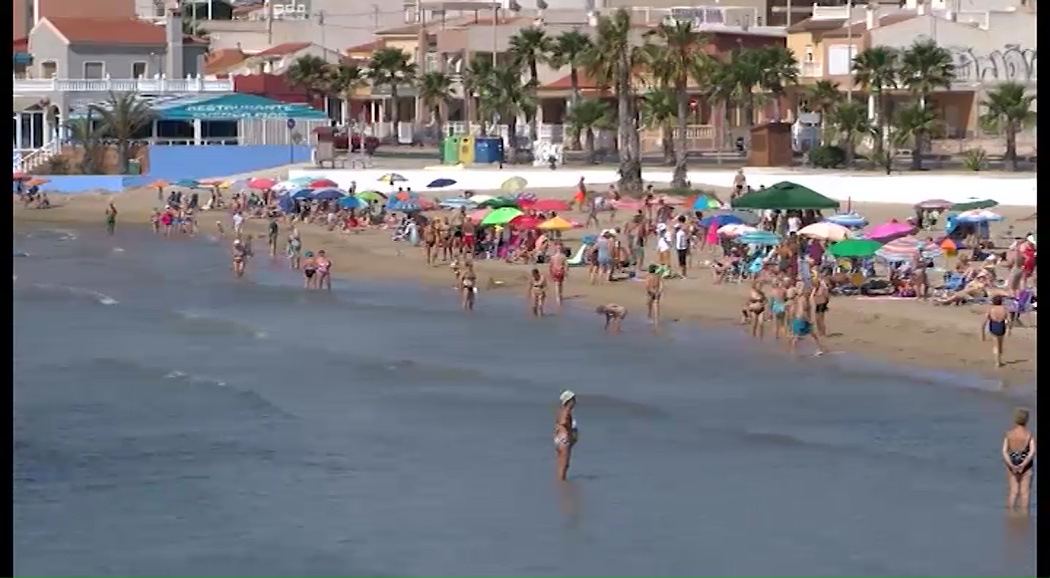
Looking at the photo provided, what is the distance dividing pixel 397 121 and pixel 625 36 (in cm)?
2542

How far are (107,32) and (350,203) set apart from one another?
24.9 m

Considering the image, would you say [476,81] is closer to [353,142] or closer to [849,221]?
[353,142]

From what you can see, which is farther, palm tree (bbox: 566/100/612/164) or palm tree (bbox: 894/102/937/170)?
palm tree (bbox: 566/100/612/164)

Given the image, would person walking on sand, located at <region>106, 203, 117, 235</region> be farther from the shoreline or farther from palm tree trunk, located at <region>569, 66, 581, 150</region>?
palm tree trunk, located at <region>569, 66, 581, 150</region>

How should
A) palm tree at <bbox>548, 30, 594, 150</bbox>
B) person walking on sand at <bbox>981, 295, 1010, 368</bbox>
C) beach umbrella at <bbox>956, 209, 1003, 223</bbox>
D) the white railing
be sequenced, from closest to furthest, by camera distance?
1. person walking on sand at <bbox>981, 295, 1010, 368</bbox>
2. beach umbrella at <bbox>956, 209, 1003, 223</bbox>
3. palm tree at <bbox>548, 30, 594, 150</bbox>
4. the white railing

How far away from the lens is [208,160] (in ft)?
189

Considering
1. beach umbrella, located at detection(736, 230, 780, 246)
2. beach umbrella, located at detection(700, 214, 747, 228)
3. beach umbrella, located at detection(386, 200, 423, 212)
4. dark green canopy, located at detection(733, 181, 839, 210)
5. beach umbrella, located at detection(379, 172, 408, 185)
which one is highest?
beach umbrella, located at detection(379, 172, 408, 185)

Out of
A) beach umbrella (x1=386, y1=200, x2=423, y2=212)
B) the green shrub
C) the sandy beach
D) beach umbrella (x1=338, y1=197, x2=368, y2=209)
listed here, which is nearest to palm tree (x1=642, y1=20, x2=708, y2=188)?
the green shrub

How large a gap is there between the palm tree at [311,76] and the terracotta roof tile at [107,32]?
12.4 feet

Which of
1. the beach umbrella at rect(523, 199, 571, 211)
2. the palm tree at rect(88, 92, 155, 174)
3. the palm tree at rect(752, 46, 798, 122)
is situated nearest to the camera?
the beach umbrella at rect(523, 199, 571, 211)

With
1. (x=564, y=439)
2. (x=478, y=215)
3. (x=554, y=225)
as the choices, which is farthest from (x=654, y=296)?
(x=564, y=439)

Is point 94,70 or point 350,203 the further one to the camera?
point 94,70

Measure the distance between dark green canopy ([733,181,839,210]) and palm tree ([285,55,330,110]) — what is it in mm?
38465

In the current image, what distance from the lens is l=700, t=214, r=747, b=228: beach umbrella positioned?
107 ft
